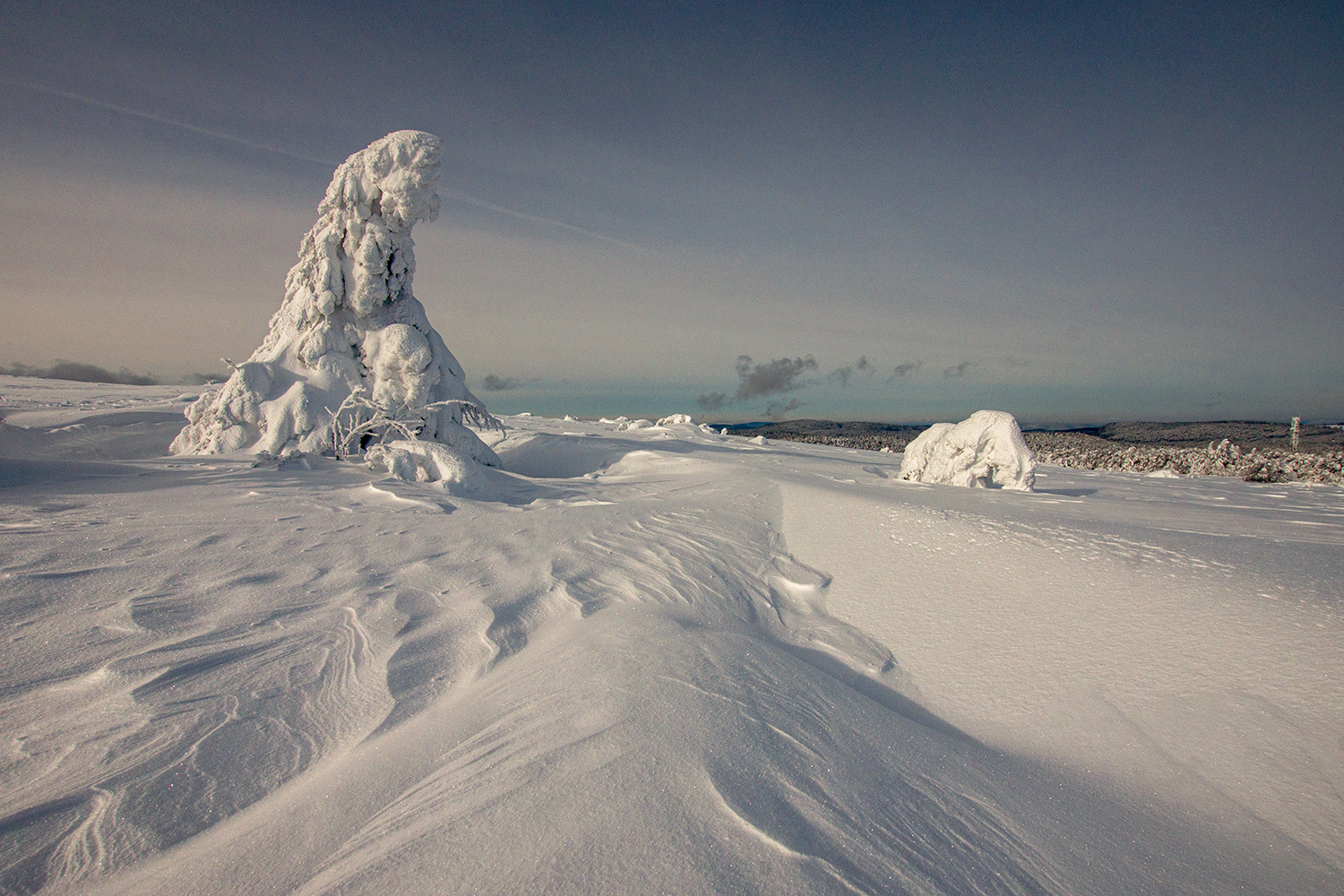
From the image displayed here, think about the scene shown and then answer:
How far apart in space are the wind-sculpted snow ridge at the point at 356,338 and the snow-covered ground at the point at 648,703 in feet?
9.81

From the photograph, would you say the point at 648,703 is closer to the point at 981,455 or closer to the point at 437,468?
the point at 437,468

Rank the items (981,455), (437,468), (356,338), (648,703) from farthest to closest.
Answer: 1. (356,338)
2. (981,455)
3. (437,468)
4. (648,703)

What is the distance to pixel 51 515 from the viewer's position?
3.77m

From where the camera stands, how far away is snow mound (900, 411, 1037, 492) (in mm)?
7273

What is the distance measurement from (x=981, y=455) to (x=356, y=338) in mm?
9665

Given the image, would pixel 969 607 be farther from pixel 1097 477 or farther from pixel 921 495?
pixel 1097 477

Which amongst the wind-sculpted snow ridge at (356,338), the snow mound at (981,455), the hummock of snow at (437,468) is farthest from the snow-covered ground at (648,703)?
the wind-sculpted snow ridge at (356,338)

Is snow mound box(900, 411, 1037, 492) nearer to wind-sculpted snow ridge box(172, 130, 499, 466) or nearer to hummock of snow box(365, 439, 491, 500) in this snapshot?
hummock of snow box(365, 439, 491, 500)

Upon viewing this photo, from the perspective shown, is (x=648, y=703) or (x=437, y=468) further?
(x=437, y=468)

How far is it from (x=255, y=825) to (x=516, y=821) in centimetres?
86

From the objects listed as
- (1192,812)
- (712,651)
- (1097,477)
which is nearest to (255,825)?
(712,651)

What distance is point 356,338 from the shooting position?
346 inches

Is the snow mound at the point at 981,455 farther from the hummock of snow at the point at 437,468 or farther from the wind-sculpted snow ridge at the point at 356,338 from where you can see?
the wind-sculpted snow ridge at the point at 356,338

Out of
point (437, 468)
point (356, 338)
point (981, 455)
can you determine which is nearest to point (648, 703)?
point (437, 468)
